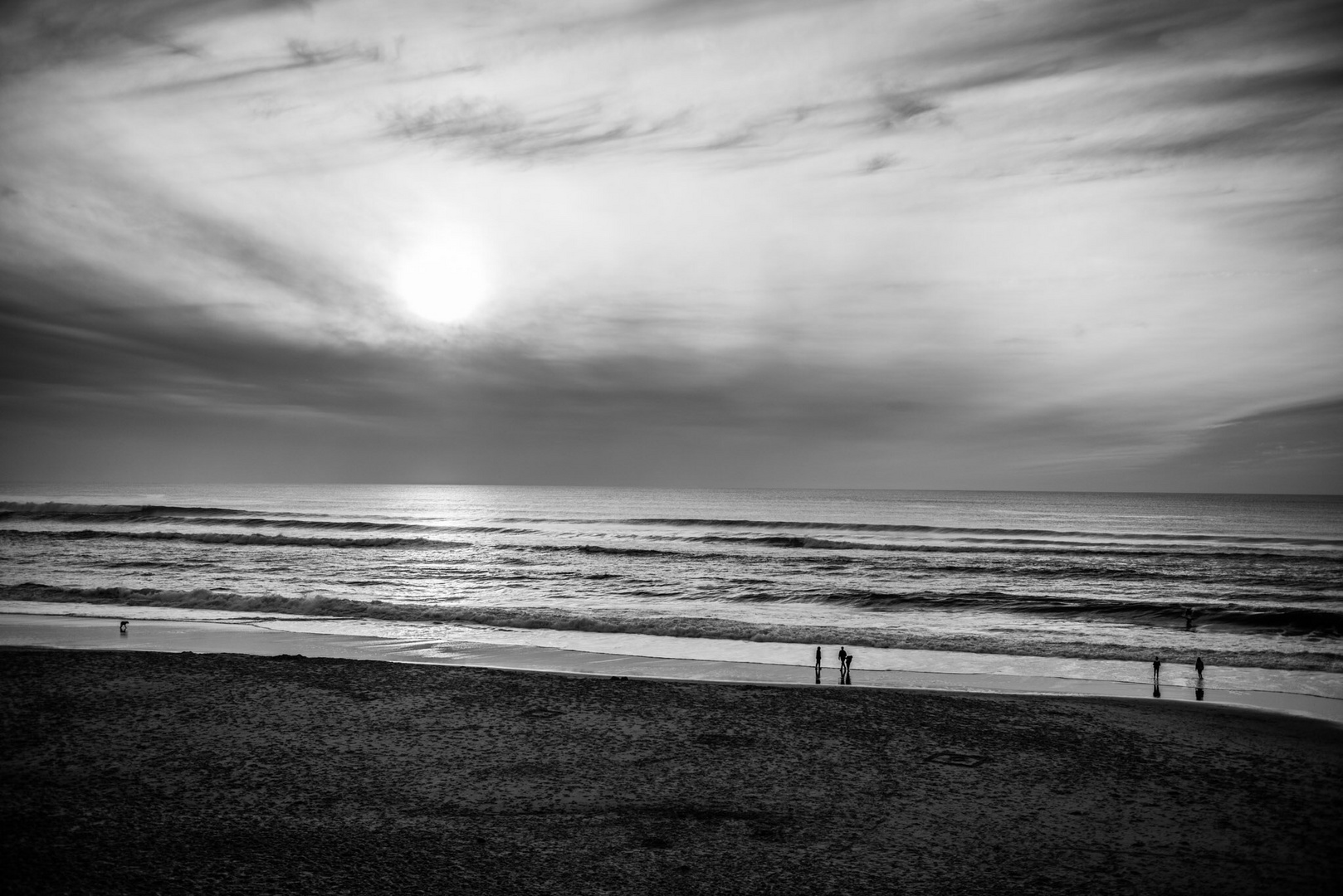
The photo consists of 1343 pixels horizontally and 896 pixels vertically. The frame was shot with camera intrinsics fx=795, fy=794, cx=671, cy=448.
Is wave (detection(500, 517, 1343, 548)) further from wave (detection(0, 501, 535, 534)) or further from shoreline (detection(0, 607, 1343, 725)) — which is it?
shoreline (detection(0, 607, 1343, 725))

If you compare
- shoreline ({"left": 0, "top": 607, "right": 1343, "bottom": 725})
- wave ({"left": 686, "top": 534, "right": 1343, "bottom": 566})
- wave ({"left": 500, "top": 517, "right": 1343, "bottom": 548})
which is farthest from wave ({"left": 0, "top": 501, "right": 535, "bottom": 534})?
shoreline ({"left": 0, "top": 607, "right": 1343, "bottom": 725})

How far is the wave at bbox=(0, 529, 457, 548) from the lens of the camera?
5131cm

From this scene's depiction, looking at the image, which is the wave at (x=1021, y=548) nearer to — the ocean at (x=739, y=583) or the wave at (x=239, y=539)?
the ocean at (x=739, y=583)

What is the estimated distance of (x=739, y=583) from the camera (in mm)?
34438

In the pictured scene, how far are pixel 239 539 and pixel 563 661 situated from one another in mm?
45040

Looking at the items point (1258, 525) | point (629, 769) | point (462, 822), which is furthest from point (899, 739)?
point (1258, 525)

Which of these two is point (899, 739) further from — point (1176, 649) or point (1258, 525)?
point (1258, 525)

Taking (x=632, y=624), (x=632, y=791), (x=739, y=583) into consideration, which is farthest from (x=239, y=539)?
(x=632, y=791)

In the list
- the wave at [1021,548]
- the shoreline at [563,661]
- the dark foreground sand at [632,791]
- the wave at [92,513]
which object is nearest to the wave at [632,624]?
the shoreline at [563,661]

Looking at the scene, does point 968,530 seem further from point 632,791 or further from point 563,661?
point 632,791

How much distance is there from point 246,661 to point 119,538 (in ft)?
152

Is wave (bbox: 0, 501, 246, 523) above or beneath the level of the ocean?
above

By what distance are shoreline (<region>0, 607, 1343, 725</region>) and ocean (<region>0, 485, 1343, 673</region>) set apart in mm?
1883

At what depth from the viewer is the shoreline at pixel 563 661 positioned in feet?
50.0
